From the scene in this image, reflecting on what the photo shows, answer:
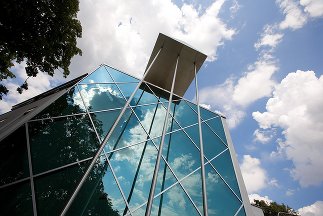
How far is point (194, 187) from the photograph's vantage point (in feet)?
24.8

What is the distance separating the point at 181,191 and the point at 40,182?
13.5ft

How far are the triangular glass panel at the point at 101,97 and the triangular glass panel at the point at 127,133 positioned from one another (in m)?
0.73

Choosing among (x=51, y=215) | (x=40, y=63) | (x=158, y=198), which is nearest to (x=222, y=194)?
(x=158, y=198)

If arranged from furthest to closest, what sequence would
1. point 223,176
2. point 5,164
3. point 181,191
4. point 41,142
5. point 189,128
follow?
point 189,128, point 223,176, point 181,191, point 41,142, point 5,164

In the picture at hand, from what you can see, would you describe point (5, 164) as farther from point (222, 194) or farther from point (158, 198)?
point (222, 194)

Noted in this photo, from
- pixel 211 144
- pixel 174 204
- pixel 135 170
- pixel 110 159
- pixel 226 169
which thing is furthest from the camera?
pixel 211 144

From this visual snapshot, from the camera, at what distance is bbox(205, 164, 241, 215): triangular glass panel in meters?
7.32

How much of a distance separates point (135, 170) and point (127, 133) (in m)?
1.51

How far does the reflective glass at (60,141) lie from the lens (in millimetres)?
6246

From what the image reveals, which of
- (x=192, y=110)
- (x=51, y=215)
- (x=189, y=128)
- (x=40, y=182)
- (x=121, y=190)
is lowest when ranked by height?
(x=51, y=215)

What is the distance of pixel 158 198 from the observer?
6.82 meters

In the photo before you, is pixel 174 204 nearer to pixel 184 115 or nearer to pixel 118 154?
pixel 118 154

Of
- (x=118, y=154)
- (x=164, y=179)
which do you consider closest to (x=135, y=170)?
(x=118, y=154)

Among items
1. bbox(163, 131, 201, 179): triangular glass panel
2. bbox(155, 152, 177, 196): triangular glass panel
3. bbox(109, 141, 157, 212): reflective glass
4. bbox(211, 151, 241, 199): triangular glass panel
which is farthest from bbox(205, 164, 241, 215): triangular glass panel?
bbox(109, 141, 157, 212): reflective glass
